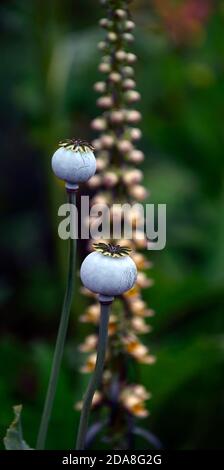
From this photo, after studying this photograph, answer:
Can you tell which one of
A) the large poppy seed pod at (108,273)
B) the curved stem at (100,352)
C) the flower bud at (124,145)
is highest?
the flower bud at (124,145)

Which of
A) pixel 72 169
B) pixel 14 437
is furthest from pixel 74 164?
pixel 14 437

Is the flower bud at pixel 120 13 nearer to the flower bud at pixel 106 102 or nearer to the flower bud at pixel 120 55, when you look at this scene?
the flower bud at pixel 120 55

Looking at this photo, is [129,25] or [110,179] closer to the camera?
[129,25]

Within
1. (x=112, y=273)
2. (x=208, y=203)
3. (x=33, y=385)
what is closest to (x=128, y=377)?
(x=112, y=273)

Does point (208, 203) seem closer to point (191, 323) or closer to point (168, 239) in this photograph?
point (168, 239)

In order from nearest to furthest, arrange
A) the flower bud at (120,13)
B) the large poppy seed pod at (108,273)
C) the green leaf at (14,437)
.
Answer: the large poppy seed pod at (108,273) < the green leaf at (14,437) < the flower bud at (120,13)

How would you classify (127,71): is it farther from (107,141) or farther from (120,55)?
(107,141)

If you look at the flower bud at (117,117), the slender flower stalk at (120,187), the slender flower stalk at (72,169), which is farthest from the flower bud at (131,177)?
the slender flower stalk at (72,169)
